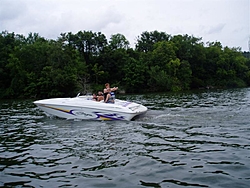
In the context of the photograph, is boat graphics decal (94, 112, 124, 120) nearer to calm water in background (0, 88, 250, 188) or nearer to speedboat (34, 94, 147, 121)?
speedboat (34, 94, 147, 121)

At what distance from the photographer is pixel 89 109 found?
44.8 feet

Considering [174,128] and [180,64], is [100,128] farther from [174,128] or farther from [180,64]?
[180,64]

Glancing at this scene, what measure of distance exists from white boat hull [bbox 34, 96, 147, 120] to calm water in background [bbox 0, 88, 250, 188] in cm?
156

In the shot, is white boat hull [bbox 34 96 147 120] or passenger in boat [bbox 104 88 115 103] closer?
white boat hull [bbox 34 96 147 120]

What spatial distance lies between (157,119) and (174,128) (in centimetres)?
242

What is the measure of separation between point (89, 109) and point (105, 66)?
51.1 metres

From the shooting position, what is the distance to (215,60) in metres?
74.9

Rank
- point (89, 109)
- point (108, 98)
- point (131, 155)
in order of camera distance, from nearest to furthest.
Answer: point (131, 155) → point (89, 109) → point (108, 98)

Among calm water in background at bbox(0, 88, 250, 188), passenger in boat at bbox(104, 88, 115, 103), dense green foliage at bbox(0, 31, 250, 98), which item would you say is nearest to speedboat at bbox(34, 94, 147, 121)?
passenger in boat at bbox(104, 88, 115, 103)

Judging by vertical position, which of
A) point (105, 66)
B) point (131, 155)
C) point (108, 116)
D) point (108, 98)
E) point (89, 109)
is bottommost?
point (131, 155)

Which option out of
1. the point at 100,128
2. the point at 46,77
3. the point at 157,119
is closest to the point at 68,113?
the point at 100,128

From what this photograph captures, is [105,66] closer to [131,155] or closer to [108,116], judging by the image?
[108,116]

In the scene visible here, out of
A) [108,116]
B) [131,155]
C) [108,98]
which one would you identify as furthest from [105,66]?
[131,155]

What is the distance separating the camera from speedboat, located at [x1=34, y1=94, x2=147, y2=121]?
13359mm
